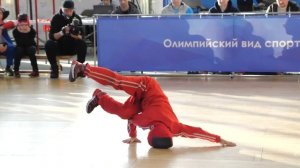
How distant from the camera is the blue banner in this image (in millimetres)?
9273

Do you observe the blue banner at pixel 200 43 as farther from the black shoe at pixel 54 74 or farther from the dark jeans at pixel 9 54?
the dark jeans at pixel 9 54

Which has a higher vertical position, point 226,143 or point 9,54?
point 9,54

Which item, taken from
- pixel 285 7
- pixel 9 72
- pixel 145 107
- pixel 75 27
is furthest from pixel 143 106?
pixel 9 72

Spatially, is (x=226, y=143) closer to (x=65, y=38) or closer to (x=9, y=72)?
(x=65, y=38)

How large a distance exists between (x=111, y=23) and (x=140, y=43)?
1.96 feet

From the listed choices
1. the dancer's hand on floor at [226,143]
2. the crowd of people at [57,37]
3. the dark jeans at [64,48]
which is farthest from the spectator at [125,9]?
the dancer's hand on floor at [226,143]

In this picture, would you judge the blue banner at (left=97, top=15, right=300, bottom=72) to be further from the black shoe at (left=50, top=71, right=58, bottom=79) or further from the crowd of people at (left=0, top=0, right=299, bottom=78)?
the black shoe at (left=50, top=71, right=58, bottom=79)

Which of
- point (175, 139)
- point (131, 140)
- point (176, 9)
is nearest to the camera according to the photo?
point (131, 140)

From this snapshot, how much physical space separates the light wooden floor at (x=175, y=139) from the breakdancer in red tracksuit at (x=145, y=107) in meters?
0.11

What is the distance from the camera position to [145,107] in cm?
534

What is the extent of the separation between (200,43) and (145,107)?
4.30m

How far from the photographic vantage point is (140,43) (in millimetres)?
9695

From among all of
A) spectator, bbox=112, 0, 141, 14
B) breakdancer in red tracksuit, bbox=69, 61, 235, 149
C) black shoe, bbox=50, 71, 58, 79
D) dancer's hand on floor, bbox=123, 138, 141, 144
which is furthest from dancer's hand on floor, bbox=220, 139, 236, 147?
black shoe, bbox=50, 71, 58, 79

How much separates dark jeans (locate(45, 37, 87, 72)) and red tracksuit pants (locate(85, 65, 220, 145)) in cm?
504
